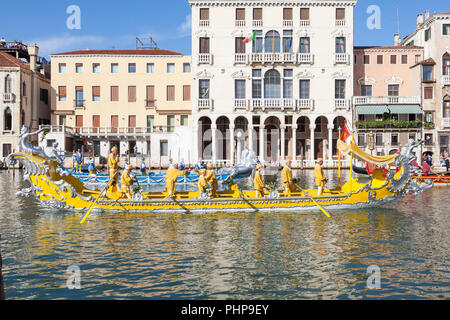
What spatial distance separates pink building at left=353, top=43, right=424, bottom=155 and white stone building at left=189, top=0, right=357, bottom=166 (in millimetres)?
2012

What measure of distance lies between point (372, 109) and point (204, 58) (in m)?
17.1

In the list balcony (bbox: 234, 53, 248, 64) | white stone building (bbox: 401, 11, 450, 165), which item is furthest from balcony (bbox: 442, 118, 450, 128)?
balcony (bbox: 234, 53, 248, 64)

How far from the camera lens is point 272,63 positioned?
46000 mm

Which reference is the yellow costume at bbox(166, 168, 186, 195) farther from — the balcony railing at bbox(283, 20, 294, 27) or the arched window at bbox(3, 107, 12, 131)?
the arched window at bbox(3, 107, 12, 131)

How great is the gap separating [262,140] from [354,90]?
1107 cm

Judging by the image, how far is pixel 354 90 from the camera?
4828 centimetres

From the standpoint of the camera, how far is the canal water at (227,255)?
8.73 m

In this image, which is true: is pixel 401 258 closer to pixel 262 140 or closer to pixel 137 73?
pixel 262 140

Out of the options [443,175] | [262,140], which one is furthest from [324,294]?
[262,140]

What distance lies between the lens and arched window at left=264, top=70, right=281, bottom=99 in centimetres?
4650

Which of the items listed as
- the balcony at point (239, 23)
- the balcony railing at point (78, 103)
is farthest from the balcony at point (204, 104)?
the balcony railing at point (78, 103)

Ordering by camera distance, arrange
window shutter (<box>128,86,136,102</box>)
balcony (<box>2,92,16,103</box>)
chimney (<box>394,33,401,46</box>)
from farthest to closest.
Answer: chimney (<box>394,33,401,46</box>)
window shutter (<box>128,86,136,102</box>)
balcony (<box>2,92,16,103</box>)

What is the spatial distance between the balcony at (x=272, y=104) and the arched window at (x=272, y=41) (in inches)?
199

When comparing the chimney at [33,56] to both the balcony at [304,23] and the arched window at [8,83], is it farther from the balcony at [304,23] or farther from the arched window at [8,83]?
the balcony at [304,23]
